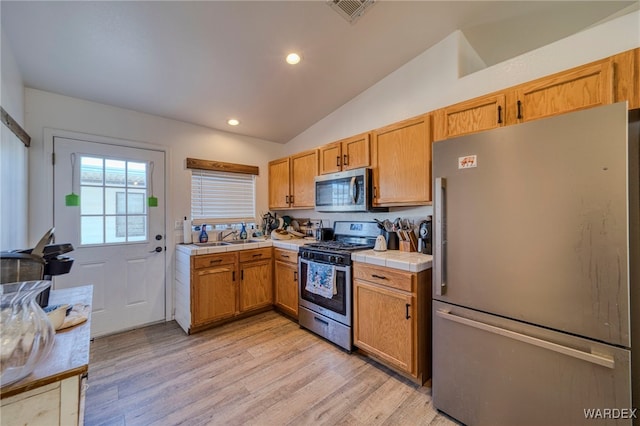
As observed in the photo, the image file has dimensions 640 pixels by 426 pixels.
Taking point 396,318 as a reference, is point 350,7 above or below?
above

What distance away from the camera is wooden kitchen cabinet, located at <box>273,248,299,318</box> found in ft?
9.87

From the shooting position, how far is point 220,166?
3473 millimetres

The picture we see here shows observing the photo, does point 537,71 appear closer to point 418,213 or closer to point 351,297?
point 418,213

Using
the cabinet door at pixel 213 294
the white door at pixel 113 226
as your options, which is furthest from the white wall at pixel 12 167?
the cabinet door at pixel 213 294

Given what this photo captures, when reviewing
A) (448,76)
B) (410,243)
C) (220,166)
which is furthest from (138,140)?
(448,76)

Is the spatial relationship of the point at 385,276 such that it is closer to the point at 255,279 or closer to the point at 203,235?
the point at 255,279

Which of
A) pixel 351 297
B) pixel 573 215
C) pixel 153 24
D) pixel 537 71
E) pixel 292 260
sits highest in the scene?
pixel 153 24

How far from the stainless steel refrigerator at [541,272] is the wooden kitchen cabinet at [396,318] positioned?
0.26 meters

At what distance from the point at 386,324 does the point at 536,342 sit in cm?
99

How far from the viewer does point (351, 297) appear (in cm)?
236

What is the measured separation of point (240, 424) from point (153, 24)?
276 centimetres

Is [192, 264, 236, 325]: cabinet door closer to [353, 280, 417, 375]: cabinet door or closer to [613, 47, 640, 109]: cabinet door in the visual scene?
[353, 280, 417, 375]: cabinet door

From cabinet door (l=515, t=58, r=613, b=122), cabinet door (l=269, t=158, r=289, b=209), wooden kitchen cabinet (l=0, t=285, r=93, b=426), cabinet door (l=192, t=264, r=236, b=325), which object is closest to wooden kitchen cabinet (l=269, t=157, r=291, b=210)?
cabinet door (l=269, t=158, r=289, b=209)

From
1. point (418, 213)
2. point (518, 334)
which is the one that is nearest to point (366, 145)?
point (418, 213)
